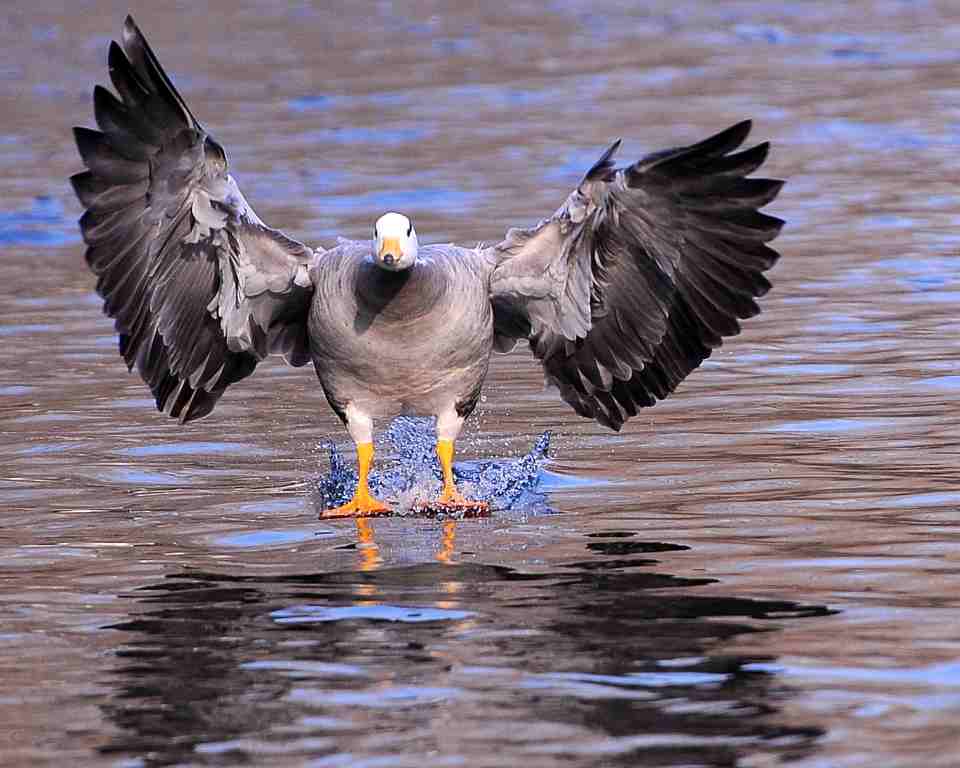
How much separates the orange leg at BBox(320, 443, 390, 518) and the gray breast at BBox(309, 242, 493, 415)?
0.23 m

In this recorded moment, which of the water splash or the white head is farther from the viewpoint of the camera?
the water splash

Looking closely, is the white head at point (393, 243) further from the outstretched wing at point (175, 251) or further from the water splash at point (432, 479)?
the water splash at point (432, 479)

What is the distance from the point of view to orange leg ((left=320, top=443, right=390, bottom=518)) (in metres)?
10.0

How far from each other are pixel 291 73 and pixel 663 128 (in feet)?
26.9

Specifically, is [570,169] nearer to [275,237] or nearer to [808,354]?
[808,354]

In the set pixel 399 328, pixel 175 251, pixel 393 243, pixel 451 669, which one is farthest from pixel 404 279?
pixel 451 669

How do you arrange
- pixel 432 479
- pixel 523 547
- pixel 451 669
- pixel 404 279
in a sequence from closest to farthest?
1. pixel 451 669
2. pixel 523 547
3. pixel 404 279
4. pixel 432 479

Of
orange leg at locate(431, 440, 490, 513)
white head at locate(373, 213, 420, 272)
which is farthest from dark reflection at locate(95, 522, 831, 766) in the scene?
white head at locate(373, 213, 420, 272)

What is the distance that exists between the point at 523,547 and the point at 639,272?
6.00 feet

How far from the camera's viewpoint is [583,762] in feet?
20.5

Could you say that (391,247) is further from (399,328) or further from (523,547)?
(523,547)

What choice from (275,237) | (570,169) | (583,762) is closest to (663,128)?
(570,169)

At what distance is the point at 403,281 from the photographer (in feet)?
32.9

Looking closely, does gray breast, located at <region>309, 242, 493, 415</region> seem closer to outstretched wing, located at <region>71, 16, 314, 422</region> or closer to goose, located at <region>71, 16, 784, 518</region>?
goose, located at <region>71, 16, 784, 518</region>
